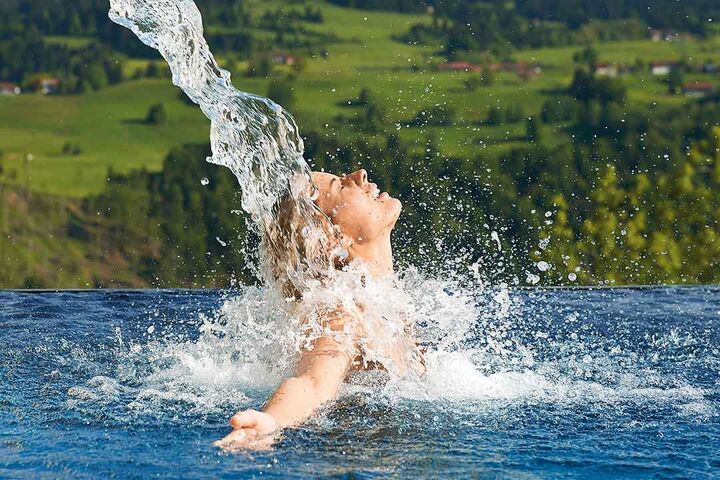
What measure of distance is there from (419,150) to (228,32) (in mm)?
1976

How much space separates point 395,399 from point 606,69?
6115 mm

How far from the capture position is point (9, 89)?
30.1 ft

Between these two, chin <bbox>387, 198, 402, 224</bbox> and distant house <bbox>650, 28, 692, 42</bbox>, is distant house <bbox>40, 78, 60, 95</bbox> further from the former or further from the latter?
chin <bbox>387, 198, 402, 224</bbox>

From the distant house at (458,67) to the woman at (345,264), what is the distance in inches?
211

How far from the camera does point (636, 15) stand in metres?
9.38

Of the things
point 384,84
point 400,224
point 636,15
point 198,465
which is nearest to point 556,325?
point 198,465

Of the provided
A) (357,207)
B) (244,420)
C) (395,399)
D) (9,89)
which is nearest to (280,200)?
(357,207)

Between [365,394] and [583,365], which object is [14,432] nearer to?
[365,394]

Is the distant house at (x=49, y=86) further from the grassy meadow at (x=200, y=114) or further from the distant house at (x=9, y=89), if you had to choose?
the distant house at (x=9, y=89)

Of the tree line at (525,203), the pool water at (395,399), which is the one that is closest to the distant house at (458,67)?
the tree line at (525,203)

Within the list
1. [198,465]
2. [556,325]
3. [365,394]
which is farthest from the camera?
[556,325]

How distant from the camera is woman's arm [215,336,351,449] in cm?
304

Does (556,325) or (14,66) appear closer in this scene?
(556,325)

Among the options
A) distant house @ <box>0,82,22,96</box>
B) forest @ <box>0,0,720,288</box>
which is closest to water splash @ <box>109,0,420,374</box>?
forest @ <box>0,0,720,288</box>
